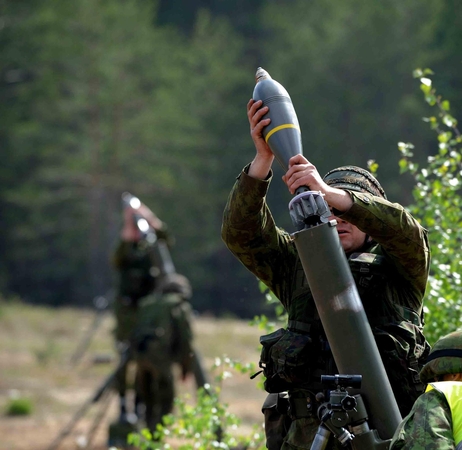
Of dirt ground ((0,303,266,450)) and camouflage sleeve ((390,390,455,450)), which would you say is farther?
dirt ground ((0,303,266,450))

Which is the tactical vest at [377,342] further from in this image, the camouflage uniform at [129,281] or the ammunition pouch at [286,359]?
the camouflage uniform at [129,281]

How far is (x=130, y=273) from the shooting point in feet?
40.1

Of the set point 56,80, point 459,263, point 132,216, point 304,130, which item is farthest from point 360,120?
point 459,263

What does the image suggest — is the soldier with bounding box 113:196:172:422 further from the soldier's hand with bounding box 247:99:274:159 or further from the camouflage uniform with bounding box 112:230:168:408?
the soldier's hand with bounding box 247:99:274:159

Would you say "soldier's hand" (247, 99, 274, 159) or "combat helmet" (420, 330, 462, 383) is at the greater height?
"soldier's hand" (247, 99, 274, 159)

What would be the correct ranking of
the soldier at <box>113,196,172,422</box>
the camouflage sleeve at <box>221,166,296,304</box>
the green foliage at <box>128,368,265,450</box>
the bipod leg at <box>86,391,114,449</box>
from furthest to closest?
the soldier at <box>113,196,172,422</box>, the bipod leg at <box>86,391,114,449</box>, the green foliage at <box>128,368,265,450</box>, the camouflage sleeve at <box>221,166,296,304</box>

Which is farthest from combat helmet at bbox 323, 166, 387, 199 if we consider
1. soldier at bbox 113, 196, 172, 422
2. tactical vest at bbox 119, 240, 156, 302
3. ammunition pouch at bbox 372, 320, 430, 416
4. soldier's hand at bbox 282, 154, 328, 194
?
tactical vest at bbox 119, 240, 156, 302

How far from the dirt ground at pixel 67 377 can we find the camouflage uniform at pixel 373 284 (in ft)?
21.4

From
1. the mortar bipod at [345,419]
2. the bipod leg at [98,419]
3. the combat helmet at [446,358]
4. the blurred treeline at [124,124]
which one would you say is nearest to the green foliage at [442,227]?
the mortar bipod at [345,419]

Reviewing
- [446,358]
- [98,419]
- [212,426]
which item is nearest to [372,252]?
[446,358]

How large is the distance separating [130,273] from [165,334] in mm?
1242

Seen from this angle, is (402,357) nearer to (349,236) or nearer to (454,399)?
(349,236)

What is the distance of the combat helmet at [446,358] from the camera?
288 cm

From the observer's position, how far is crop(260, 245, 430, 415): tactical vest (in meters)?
3.55
